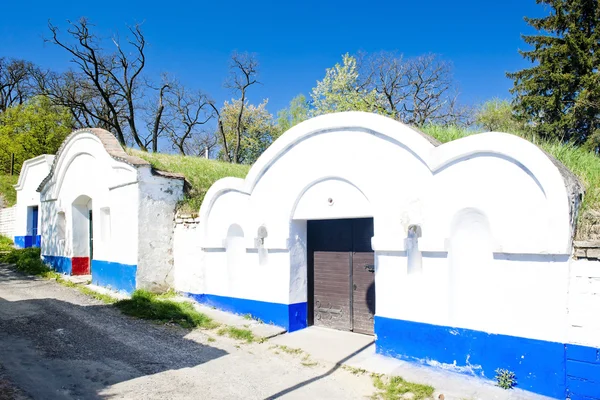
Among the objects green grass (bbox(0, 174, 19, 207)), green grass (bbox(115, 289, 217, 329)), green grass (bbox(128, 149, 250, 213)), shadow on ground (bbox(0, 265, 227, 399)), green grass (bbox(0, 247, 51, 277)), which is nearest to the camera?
shadow on ground (bbox(0, 265, 227, 399))

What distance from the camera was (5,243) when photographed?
22.4 metres

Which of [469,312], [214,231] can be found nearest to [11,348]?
[214,231]

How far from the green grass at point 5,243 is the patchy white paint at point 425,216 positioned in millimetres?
16926

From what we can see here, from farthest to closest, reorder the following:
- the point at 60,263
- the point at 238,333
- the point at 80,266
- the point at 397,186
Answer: the point at 60,263 → the point at 80,266 → the point at 238,333 → the point at 397,186

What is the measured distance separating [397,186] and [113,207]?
8.38 meters

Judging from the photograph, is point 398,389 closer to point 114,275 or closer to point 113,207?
point 114,275

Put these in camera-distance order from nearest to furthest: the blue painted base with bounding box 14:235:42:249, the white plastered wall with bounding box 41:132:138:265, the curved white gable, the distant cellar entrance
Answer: the curved white gable < the distant cellar entrance < the white plastered wall with bounding box 41:132:138:265 < the blue painted base with bounding box 14:235:42:249

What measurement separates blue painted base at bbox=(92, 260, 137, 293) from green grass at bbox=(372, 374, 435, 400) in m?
7.32

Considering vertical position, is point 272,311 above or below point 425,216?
below

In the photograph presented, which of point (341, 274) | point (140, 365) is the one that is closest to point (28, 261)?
point (140, 365)

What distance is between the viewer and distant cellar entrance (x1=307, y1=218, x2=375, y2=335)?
8242 mm

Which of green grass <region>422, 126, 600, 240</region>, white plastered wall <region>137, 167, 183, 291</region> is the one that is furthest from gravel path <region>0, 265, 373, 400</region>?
green grass <region>422, 126, 600, 240</region>

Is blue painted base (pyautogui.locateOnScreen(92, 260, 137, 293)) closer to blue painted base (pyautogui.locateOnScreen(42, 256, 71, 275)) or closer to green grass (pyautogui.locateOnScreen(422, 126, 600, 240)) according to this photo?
blue painted base (pyautogui.locateOnScreen(42, 256, 71, 275))

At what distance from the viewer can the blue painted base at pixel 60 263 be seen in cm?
1467
